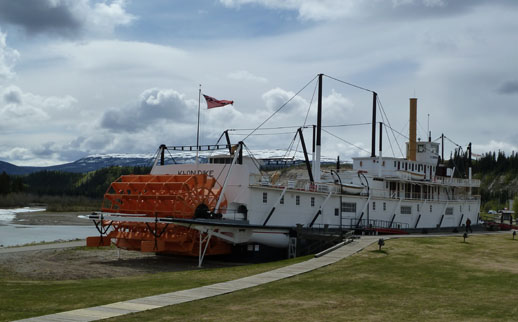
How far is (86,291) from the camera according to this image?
16.7 meters

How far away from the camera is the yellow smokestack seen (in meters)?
49.1

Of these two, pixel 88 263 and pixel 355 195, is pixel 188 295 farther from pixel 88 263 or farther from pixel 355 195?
pixel 355 195

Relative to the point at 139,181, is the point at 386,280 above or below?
below

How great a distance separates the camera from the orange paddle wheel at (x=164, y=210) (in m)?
29.2

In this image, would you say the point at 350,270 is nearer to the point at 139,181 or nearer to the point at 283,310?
the point at 283,310

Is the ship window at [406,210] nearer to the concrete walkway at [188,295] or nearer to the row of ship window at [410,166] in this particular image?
the row of ship window at [410,166]

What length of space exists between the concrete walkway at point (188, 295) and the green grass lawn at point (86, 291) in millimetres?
628

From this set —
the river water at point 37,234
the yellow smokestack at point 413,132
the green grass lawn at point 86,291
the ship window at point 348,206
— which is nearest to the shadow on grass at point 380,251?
the green grass lawn at point 86,291

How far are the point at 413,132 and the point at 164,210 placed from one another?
27425 mm

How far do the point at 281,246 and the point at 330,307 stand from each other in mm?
16938

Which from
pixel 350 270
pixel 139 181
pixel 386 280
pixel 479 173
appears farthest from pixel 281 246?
pixel 479 173

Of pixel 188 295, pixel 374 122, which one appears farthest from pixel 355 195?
pixel 188 295

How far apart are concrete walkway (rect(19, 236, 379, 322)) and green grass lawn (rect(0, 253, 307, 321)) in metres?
0.63

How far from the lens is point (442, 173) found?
49.7 metres
